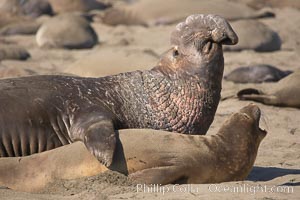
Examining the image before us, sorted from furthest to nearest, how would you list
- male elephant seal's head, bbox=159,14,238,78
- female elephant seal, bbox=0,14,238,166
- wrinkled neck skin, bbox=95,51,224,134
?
male elephant seal's head, bbox=159,14,238,78 → wrinkled neck skin, bbox=95,51,224,134 → female elephant seal, bbox=0,14,238,166

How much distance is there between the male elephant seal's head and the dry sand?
2.44 ft

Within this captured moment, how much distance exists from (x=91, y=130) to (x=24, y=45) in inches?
320

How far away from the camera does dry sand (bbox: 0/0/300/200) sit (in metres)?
5.12

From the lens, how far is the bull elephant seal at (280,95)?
875 cm

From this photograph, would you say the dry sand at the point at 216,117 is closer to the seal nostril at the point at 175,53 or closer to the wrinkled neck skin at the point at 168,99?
the wrinkled neck skin at the point at 168,99

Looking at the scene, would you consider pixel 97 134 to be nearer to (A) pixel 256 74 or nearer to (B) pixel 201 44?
(B) pixel 201 44

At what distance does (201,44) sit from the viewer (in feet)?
20.5

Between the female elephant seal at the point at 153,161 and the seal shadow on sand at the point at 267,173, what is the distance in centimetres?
33

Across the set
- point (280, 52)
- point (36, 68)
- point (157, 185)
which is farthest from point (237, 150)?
point (280, 52)

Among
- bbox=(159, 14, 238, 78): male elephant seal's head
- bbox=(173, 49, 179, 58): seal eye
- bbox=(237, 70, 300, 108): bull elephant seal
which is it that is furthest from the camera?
bbox=(237, 70, 300, 108): bull elephant seal

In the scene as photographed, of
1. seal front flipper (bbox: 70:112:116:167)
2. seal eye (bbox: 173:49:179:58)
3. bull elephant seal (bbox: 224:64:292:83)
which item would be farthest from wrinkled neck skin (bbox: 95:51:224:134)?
bull elephant seal (bbox: 224:64:292:83)

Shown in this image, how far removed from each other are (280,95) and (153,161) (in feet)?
12.0

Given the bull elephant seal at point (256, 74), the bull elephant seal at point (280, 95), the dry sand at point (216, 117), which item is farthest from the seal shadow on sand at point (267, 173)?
the bull elephant seal at point (256, 74)

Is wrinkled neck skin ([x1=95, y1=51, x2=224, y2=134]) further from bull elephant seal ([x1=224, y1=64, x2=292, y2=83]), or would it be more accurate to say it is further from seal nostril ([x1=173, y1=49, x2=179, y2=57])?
bull elephant seal ([x1=224, y1=64, x2=292, y2=83])
